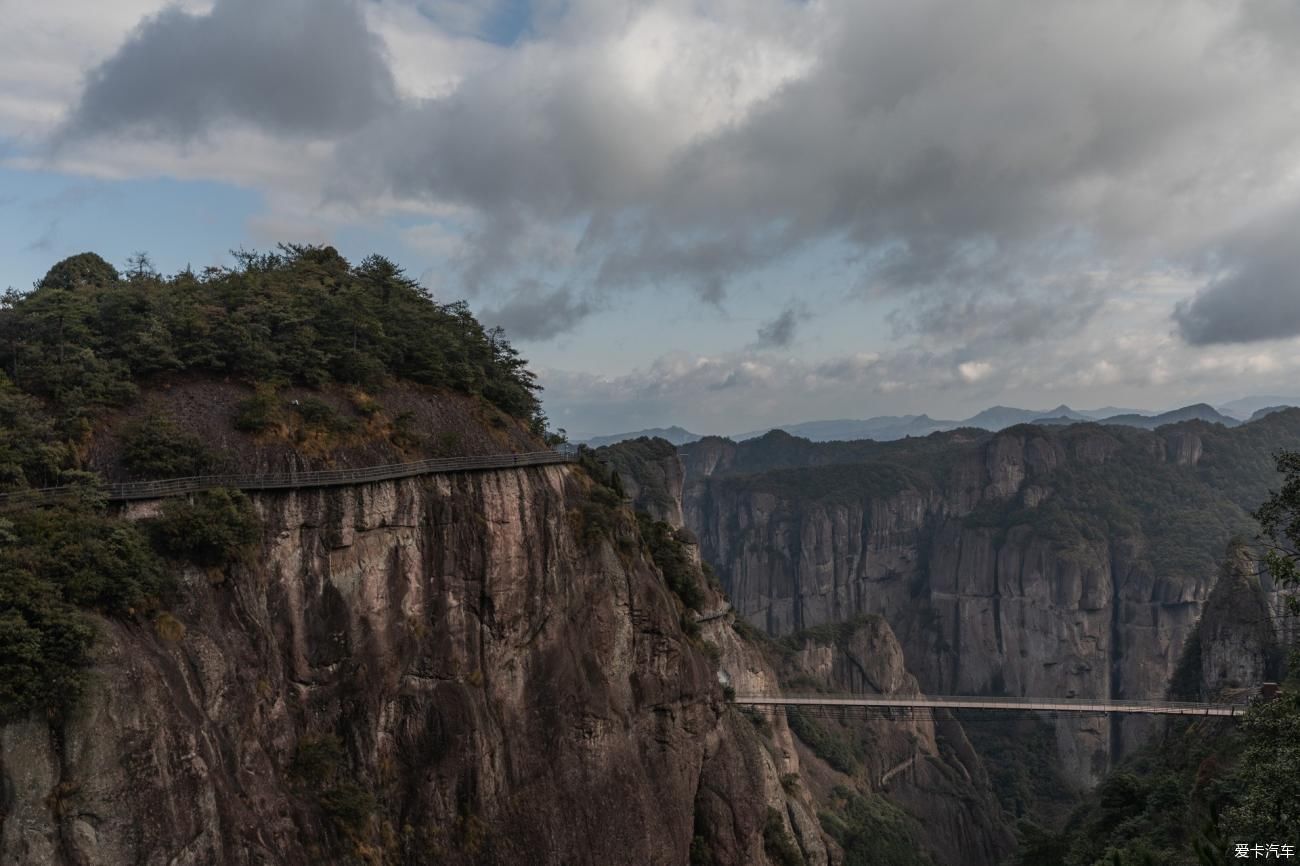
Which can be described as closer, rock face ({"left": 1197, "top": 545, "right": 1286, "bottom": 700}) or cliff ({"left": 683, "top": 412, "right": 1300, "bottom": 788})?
rock face ({"left": 1197, "top": 545, "right": 1286, "bottom": 700})

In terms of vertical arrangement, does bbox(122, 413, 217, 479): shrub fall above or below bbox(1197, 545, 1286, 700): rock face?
above

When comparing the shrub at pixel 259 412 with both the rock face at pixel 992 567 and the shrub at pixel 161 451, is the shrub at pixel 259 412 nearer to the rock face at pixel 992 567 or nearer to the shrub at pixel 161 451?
the shrub at pixel 161 451

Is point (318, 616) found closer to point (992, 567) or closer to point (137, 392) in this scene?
point (137, 392)

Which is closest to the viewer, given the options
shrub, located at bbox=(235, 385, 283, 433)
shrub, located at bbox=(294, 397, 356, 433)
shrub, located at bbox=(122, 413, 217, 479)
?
shrub, located at bbox=(122, 413, 217, 479)

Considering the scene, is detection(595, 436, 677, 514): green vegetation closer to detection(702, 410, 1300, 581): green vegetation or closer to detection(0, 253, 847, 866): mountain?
detection(702, 410, 1300, 581): green vegetation

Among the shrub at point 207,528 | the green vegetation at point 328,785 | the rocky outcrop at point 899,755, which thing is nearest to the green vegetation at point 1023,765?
the rocky outcrop at point 899,755

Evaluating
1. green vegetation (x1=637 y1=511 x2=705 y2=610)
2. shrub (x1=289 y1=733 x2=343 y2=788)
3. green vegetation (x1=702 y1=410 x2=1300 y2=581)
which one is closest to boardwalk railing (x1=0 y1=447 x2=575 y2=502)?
shrub (x1=289 y1=733 x2=343 y2=788)

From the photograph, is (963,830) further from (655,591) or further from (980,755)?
(655,591)
